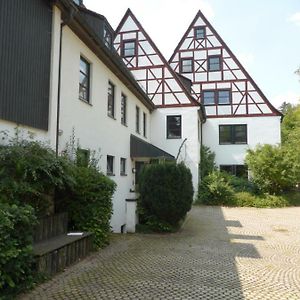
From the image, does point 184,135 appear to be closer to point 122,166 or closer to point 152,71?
point 152,71

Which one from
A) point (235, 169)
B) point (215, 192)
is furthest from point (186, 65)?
point (215, 192)

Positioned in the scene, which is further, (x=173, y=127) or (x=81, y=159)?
(x=173, y=127)

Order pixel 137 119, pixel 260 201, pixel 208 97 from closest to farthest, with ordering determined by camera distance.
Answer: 1. pixel 137 119
2. pixel 260 201
3. pixel 208 97

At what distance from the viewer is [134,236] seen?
11.2 meters

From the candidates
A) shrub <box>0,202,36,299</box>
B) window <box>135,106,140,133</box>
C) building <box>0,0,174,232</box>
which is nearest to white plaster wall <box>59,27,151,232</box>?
building <box>0,0,174,232</box>

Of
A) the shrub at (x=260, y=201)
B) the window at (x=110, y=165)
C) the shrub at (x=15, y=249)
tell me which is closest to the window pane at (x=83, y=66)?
the window at (x=110, y=165)

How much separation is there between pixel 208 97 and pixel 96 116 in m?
16.5

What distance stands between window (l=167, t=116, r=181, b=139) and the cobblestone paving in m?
11.6

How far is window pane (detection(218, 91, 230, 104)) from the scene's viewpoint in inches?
1051

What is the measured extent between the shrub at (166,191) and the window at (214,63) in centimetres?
1658

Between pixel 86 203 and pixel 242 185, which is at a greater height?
pixel 242 185

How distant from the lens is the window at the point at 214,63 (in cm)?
2685

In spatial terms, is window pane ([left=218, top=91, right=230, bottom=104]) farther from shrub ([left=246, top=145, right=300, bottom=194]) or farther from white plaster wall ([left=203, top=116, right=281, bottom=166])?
shrub ([left=246, top=145, right=300, bottom=194])

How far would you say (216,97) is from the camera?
26.9 metres
